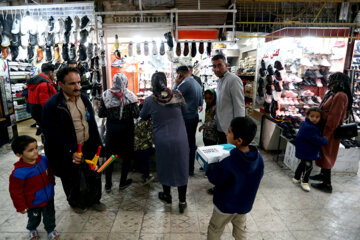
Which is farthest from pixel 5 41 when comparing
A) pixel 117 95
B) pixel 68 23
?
pixel 117 95

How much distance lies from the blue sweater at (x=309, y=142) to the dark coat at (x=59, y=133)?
9.46 feet

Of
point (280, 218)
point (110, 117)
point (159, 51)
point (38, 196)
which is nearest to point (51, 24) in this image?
point (159, 51)

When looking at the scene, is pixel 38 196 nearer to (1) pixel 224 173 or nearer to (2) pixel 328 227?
(1) pixel 224 173

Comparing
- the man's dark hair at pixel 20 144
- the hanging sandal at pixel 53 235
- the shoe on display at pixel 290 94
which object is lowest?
the hanging sandal at pixel 53 235

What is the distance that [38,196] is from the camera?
2131 mm

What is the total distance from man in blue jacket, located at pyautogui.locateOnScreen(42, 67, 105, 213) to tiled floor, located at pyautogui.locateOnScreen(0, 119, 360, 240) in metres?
0.39

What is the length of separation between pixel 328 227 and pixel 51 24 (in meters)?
5.36

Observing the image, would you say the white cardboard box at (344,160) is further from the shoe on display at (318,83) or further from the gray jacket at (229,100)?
the shoe on display at (318,83)

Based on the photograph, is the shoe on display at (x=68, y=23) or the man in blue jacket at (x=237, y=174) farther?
the shoe on display at (x=68, y=23)

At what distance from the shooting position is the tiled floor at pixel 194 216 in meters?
2.41

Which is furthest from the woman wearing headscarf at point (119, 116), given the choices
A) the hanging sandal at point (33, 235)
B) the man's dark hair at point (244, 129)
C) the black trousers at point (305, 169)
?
the black trousers at point (305, 169)

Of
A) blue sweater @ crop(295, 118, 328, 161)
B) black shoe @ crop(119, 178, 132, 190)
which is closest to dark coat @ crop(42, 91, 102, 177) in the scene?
black shoe @ crop(119, 178, 132, 190)

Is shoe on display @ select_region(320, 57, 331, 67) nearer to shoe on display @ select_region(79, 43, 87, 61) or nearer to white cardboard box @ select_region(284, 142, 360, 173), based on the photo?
white cardboard box @ select_region(284, 142, 360, 173)

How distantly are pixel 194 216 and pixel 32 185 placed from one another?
70.0 inches
